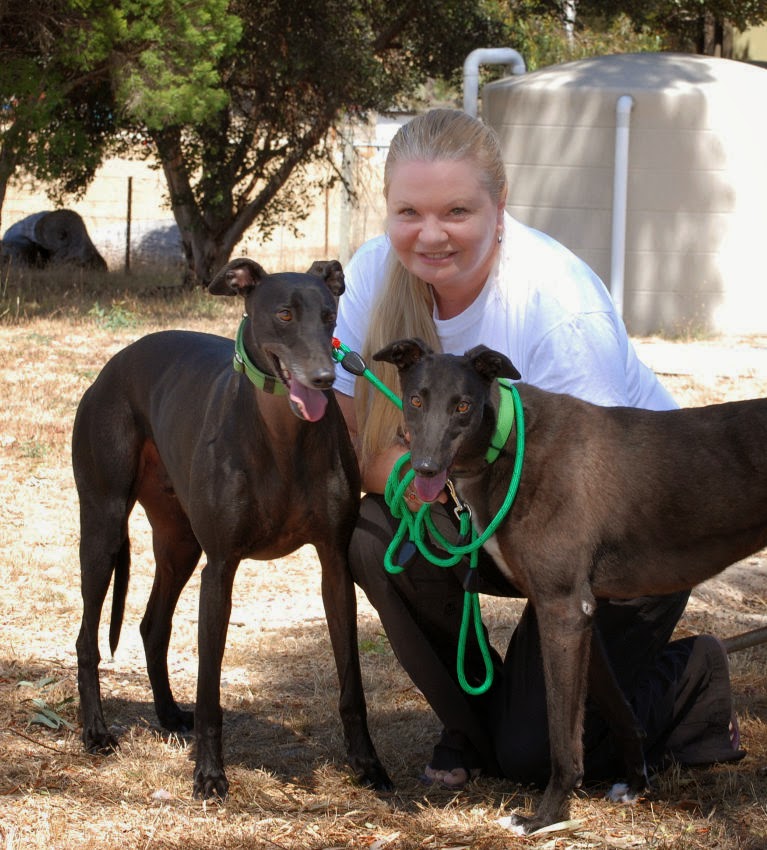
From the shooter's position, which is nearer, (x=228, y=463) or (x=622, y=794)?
(x=228, y=463)

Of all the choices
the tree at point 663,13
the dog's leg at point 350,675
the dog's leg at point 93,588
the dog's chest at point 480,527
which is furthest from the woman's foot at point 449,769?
the tree at point 663,13

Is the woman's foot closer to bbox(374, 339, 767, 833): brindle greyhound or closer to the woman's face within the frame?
bbox(374, 339, 767, 833): brindle greyhound

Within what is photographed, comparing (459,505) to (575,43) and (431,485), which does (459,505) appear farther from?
(575,43)

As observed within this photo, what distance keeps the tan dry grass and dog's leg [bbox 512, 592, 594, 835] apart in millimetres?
195

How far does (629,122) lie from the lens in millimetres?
13094

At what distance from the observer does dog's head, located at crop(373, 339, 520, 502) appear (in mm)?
3051

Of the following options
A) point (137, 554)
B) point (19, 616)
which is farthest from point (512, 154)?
point (19, 616)

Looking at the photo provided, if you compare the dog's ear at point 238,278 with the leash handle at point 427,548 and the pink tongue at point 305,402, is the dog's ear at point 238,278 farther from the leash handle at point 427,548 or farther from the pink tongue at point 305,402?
the leash handle at point 427,548

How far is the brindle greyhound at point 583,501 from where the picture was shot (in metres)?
3.23

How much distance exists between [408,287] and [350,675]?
4.07ft

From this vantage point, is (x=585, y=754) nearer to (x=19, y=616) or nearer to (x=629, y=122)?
(x=19, y=616)

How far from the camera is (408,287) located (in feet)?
12.5

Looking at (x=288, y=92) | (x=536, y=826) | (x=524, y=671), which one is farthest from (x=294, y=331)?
(x=288, y=92)

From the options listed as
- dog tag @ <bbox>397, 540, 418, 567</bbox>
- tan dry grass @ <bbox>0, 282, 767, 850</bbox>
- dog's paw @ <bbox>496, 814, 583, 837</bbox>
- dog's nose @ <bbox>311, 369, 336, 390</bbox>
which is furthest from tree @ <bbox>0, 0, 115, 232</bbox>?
dog's paw @ <bbox>496, 814, 583, 837</bbox>
